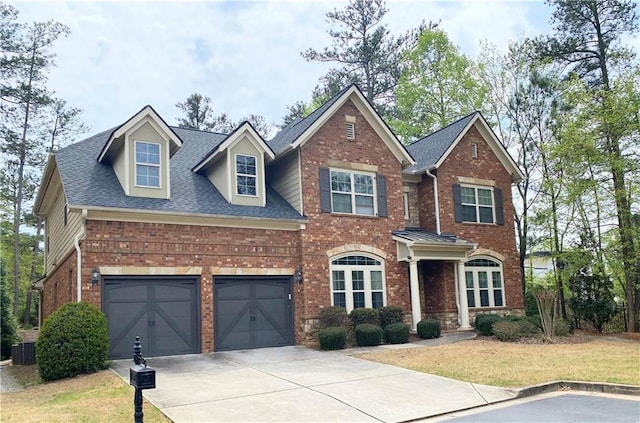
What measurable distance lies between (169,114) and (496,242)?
2829 cm

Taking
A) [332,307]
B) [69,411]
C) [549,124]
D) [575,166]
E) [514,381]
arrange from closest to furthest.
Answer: [69,411] → [514,381] → [332,307] → [575,166] → [549,124]

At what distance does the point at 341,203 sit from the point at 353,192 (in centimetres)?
62

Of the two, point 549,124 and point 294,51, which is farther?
point 294,51

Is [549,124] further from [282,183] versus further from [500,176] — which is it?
[282,183]

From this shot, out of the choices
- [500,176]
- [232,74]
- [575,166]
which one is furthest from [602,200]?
[232,74]

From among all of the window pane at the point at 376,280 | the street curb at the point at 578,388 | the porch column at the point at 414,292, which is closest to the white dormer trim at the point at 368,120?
the porch column at the point at 414,292

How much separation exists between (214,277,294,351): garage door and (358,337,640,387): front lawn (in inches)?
135

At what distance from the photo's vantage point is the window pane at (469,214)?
2134cm

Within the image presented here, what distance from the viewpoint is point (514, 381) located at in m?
10.2

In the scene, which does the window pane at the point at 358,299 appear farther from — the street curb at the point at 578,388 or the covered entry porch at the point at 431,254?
the street curb at the point at 578,388

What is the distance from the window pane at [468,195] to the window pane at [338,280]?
675 cm

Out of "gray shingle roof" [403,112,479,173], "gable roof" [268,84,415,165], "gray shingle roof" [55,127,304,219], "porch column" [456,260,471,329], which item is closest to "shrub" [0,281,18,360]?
"gray shingle roof" [55,127,304,219]

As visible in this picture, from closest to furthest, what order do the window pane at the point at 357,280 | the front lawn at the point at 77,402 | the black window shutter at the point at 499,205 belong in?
the front lawn at the point at 77,402 < the window pane at the point at 357,280 < the black window shutter at the point at 499,205

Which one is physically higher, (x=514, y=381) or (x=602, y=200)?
(x=602, y=200)
